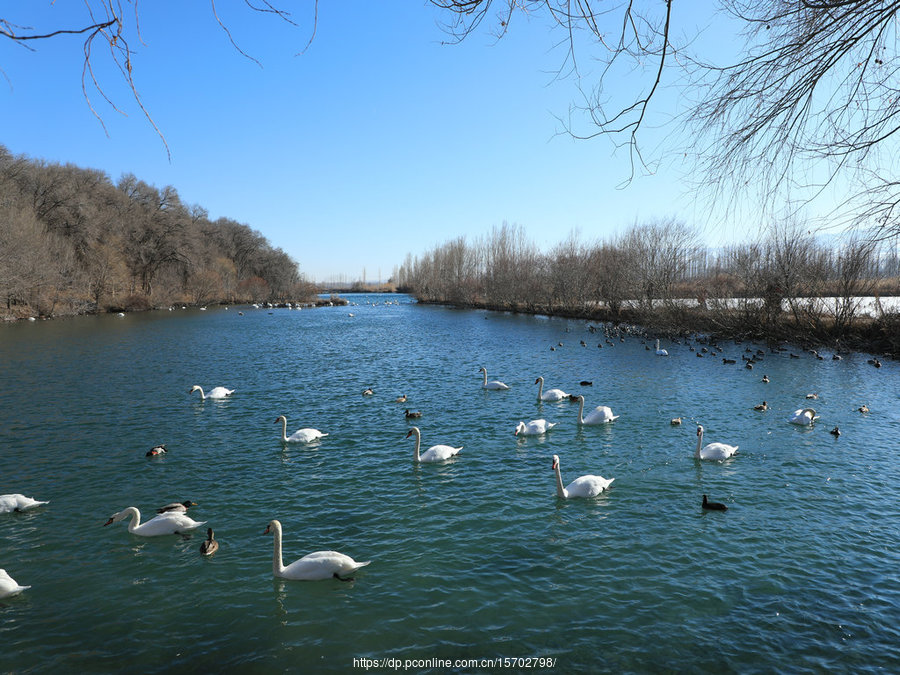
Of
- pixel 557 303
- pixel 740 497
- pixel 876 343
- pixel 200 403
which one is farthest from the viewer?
pixel 557 303

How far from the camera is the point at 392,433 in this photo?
1545cm

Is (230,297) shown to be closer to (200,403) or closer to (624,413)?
(200,403)

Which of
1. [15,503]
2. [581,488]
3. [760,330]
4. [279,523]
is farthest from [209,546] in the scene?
[760,330]

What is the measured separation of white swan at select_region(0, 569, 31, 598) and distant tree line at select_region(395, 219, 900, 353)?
11.5m

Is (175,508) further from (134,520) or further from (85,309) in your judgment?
(85,309)

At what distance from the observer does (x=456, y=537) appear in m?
8.98

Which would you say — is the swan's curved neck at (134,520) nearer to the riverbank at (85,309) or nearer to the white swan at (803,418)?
the white swan at (803,418)

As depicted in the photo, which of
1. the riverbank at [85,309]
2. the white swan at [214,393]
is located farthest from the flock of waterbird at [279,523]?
the riverbank at [85,309]

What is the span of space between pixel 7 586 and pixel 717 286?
46859 mm

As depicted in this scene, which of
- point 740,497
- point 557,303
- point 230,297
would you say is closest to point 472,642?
point 740,497

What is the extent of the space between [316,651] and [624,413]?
14520mm

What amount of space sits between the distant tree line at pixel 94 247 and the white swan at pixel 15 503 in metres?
46.8

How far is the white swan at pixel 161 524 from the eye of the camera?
8.92 meters

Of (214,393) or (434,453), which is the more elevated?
(214,393)
